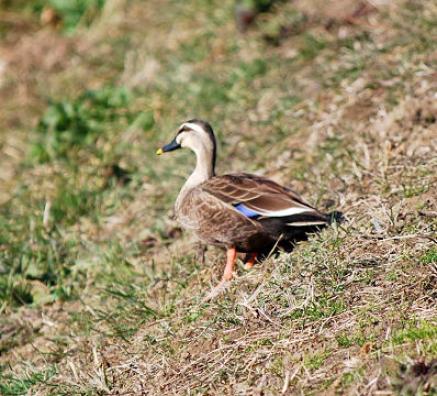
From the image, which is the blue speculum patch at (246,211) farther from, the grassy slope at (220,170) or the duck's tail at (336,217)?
the duck's tail at (336,217)

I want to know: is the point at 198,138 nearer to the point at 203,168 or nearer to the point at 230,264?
the point at 203,168

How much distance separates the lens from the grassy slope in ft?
15.7

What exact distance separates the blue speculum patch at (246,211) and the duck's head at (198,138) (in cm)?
69

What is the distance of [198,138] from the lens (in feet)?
20.8

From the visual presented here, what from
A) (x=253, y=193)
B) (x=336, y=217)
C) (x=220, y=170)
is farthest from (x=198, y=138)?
(x=220, y=170)

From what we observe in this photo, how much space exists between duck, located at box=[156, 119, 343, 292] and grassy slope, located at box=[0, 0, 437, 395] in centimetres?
16

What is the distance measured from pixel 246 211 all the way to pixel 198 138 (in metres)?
0.90

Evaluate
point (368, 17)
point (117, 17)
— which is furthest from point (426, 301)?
point (117, 17)

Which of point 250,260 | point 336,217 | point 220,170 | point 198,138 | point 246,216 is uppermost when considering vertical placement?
point 198,138

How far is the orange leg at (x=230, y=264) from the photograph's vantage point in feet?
18.9

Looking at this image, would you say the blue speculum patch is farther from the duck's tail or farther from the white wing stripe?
the duck's tail

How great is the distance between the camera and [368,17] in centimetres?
886

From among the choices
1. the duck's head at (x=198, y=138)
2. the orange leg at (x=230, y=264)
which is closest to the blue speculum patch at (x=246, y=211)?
the orange leg at (x=230, y=264)

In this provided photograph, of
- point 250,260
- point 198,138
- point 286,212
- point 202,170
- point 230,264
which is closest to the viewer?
point 286,212
